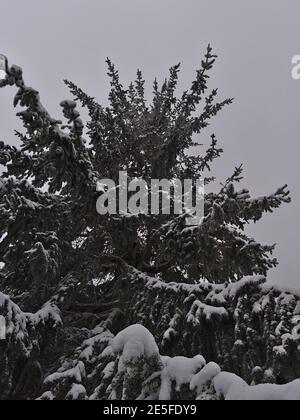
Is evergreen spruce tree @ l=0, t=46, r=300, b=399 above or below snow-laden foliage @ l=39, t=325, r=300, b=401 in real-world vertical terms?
above

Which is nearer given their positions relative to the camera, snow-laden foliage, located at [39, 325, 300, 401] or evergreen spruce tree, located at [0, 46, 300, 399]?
snow-laden foliage, located at [39, 325, 300, 401]

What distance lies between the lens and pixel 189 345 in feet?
19.0

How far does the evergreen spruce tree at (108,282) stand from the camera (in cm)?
483

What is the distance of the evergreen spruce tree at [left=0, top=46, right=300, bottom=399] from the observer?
483 cm

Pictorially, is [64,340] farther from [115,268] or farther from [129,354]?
[129,354]

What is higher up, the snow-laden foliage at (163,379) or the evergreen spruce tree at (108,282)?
the evergreen spruce tree at (108,282)

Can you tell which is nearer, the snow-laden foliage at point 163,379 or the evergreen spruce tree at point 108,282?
the snow-laden foliage at point 163,379

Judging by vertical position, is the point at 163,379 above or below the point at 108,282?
below

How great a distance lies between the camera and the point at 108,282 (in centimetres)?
955

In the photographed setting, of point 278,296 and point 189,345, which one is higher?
point 278,296

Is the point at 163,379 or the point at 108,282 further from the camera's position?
the point at 108,282

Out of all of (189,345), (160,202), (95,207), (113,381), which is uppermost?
(160,202)

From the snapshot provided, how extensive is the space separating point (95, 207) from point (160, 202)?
1.75 m
